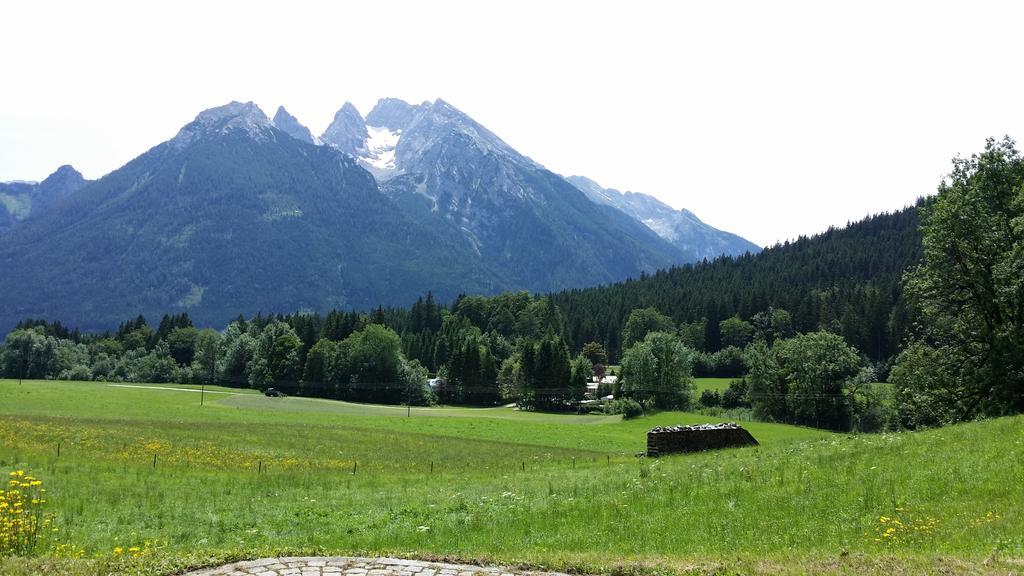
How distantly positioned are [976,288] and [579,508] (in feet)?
110

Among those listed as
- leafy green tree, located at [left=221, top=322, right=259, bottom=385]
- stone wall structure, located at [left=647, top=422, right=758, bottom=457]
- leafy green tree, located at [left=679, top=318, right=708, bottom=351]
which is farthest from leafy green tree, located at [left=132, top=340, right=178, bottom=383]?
stone wall structure, located at [left=647, top=422, right=758, bottom=457]

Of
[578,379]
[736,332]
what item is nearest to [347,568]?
[578,379]

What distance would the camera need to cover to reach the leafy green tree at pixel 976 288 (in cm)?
3719

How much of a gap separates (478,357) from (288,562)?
135 m

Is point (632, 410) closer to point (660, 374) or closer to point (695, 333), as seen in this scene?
point (660, 374)

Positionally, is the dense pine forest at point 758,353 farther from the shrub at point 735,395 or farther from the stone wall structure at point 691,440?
the stone wall structure at point 691,440

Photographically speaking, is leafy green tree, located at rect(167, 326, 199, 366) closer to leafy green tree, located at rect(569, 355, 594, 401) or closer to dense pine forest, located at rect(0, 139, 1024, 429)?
dense pine forest, located at rect(0, 139, 1024, 429)

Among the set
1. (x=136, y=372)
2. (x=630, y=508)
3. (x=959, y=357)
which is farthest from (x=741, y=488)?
(x=136, y=372)

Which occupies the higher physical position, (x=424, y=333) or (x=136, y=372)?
(x=424, y=333)

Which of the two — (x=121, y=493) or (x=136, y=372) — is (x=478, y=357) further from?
(x=121, y=493)

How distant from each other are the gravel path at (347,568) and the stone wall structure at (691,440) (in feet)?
89.6

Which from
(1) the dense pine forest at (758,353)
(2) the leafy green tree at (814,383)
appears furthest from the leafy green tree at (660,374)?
(2) the leafy green tree at (814,383)

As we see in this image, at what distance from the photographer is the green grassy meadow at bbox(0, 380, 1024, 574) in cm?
1355

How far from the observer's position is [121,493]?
26.6 meters
